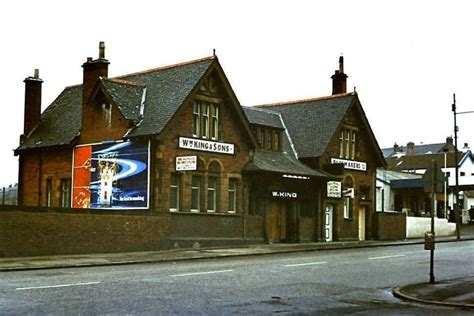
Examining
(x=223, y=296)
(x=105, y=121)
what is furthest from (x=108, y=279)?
(x=105, y=121)

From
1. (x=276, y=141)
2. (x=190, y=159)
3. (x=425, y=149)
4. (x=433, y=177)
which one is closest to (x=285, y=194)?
(x=276, y=141)

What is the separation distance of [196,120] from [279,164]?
20.4 feet

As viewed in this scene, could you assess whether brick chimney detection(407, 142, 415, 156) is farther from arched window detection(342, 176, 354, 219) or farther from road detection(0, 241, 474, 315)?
road detection(0, 241, 474, 315)

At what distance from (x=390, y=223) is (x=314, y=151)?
27.2ft

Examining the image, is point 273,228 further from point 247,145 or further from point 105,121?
point 105,121

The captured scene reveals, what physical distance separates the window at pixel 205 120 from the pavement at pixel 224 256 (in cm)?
549

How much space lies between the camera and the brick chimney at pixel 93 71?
34719 millimetres

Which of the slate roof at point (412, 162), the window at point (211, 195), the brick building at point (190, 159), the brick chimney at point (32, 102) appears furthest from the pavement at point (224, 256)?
the slate roof at point (412, 162)

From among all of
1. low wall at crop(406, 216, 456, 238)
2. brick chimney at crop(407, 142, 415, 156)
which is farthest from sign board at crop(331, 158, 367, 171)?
brick chimney at crop(407, 142, 415, 156)

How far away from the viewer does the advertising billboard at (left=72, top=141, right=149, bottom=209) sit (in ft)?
107

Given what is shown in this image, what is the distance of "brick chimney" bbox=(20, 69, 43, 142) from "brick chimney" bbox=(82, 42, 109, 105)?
477 centimetres

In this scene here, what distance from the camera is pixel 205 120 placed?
114 ft

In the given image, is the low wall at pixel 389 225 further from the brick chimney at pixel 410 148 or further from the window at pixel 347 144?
the brick chimney at pixel 410 148

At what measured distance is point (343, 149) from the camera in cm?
4309
